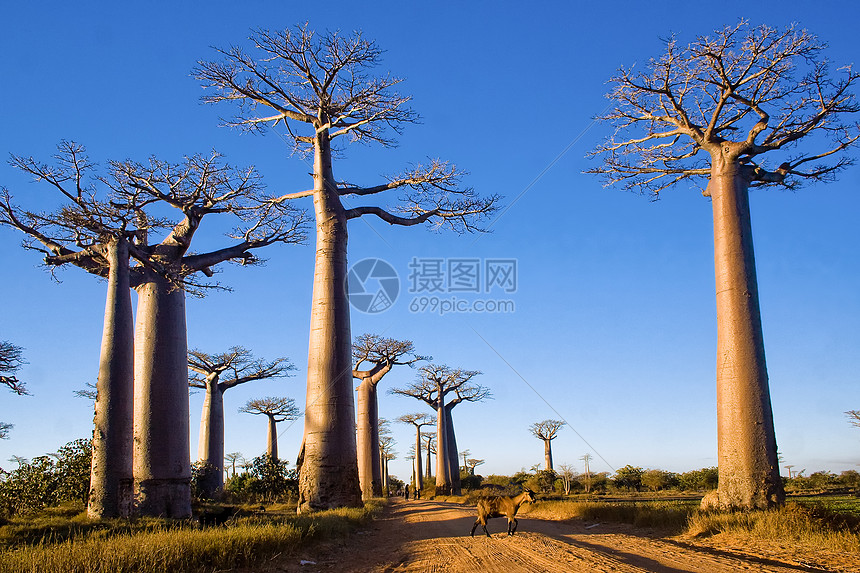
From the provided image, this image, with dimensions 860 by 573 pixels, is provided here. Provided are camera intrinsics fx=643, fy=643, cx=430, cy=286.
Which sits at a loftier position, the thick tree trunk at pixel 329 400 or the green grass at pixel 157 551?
the thick tree trunk at pixel 329 400

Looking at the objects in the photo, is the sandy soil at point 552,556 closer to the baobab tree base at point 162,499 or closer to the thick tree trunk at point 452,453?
the baobab tree base at point 162,499

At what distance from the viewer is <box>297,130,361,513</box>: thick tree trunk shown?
1092 centimetres

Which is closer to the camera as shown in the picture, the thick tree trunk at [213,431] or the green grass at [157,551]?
the green grass at [157,551]

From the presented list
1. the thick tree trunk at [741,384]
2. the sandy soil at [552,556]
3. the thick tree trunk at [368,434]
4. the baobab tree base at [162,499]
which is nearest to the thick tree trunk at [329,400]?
the baobab tree base at [162,499]

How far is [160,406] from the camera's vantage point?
11.5m

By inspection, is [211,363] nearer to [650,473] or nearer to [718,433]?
[718,433]

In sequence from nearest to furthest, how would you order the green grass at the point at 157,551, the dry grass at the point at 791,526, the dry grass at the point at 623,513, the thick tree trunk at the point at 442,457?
1. the green grass at the point at 157,551
2. the dry grass at the point at 791,526
3. the dry grass at the point at 623,513
4. the thick tree trunk at the point at 442,457

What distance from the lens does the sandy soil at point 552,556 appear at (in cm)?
517

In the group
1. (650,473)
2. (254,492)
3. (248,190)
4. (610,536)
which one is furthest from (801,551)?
(650,473)

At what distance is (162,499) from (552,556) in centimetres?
814

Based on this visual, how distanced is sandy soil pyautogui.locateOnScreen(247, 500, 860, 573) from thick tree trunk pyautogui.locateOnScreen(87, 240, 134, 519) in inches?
156

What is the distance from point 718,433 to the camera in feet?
28.7

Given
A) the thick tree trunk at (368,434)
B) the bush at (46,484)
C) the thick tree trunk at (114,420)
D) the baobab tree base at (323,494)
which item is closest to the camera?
the thick tree trunk at (114,420)

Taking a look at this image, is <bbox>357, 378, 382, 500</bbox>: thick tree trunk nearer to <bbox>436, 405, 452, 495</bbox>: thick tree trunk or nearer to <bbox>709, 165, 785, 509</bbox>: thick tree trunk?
<bbox>436, 405, 452, 495</bbox>: thick tree trunk
